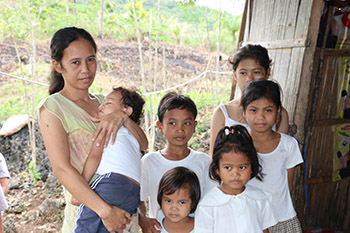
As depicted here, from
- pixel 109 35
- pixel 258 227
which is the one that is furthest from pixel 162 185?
pixel 109 35

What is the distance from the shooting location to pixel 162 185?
174 cm

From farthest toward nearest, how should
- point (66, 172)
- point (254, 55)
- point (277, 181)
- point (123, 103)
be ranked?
point (254, 55), point (277, 181), point (123, 103), point (66, 172)

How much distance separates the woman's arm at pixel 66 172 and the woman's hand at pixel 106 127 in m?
0.16

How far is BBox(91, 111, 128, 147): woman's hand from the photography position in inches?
60.1

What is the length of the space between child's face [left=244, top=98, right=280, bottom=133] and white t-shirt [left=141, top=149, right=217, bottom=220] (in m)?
0.38

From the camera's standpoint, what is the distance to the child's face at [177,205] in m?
1.73

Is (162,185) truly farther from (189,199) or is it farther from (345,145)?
(345,145)

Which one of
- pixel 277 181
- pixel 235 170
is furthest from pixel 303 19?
pixel 235 170

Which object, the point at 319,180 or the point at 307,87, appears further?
the point at 319,180

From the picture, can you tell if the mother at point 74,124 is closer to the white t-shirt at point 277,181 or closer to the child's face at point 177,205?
the child's face at point 177,205

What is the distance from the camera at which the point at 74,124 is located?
1.49 m

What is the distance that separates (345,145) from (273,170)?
1755 millimetres

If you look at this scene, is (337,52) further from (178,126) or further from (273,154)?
(178,126)

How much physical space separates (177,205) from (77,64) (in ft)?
3.07
